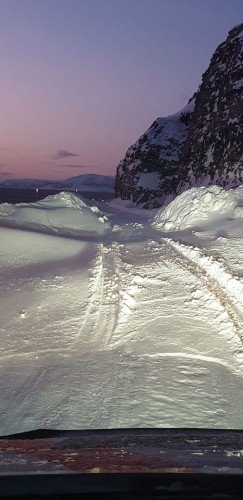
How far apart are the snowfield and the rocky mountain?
19250 mm

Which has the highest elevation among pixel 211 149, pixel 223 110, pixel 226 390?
pixel 223 110

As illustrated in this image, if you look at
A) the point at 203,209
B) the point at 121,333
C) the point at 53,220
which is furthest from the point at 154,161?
the point at 121,333

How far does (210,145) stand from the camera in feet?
107

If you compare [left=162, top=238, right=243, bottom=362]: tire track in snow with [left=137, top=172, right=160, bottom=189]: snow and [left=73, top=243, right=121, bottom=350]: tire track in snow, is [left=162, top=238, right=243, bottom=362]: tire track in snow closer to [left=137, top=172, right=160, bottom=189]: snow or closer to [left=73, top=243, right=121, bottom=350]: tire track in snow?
[left=73, top=243, right=121, bottom=350]: tire track in snow

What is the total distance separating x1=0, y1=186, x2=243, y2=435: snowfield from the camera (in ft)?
13.0

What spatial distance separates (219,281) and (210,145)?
26.7 metres

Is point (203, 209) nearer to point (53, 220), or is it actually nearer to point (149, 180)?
point (53, 220)

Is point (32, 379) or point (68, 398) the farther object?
point (32, 379)

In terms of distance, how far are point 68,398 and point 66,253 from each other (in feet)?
22.3

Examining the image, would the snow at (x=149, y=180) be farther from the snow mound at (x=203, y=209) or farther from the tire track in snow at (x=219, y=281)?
the tire track in snow at (x=219, y=281)

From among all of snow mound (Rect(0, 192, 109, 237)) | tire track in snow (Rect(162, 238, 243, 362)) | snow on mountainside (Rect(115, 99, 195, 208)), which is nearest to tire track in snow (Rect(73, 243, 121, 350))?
tire track in snow (Rect(162, 238, 243, 362))

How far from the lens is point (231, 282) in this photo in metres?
7.47

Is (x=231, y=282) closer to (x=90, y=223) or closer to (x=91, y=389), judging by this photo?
(x=91, y=389)

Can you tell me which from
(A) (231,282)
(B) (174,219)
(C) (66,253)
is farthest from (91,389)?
(B) (174,219)
